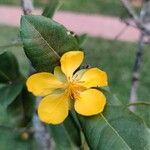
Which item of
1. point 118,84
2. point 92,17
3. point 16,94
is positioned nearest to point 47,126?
point 16,94

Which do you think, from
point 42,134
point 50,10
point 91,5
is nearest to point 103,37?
point 91,5

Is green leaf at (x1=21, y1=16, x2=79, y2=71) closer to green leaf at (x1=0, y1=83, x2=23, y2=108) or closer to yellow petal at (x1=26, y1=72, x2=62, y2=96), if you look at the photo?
yellow petal at (x1=26, y1=72, x2=62, y2=96)

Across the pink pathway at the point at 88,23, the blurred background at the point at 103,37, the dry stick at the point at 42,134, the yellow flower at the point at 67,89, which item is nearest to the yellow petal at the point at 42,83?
the yellow flower at the point at 67,89

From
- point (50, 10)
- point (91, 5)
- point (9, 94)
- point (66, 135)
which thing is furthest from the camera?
point (91, 5)

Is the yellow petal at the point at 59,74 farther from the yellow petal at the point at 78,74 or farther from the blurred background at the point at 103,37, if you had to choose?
the blurred background at the point at 103,37

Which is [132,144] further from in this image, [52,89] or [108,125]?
[52,89]

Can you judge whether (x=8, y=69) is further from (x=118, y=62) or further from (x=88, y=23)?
(x=88, y=23)
